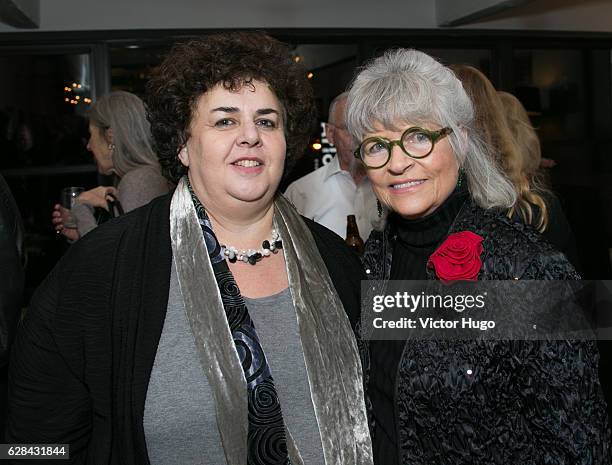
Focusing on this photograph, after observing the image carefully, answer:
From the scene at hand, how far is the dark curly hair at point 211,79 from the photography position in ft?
5.88

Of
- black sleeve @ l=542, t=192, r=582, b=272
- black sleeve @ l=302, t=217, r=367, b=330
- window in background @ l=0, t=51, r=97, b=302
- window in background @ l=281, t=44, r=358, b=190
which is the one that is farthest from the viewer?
window in background @ l=281, t=44, r=358, b=190

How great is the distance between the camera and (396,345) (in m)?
1.71

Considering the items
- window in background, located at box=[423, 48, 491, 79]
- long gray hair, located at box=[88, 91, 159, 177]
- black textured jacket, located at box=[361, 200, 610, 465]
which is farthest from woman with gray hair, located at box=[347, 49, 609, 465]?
window in background, located at box=[423, 48, 491, 79]

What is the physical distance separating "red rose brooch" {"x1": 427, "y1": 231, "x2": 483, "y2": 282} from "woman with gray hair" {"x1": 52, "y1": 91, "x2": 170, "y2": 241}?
176cm

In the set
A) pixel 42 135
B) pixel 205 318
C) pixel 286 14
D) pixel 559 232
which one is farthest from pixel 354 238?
pixel 42 135

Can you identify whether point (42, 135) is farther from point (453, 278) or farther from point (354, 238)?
point (453, 278)

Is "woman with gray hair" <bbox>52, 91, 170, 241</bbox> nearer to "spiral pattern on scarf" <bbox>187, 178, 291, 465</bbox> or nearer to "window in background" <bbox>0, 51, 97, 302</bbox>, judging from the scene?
"spiral pattern on scarf" <bbox>187, 178, 291, 465</bbox>

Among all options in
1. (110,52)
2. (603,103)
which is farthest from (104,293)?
(603,103)

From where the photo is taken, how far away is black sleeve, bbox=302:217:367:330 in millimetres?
1988

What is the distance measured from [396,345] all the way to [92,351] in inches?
28.5

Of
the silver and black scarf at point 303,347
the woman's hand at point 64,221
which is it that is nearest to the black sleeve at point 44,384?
the silver and black scarf at point 303,347

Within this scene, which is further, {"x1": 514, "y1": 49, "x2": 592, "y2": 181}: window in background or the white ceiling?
{"x1": 514, "y1": 49, "x2": 592, "y2": 181}: window in background

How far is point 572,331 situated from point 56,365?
46.4 inches

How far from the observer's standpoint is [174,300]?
5.76ft
